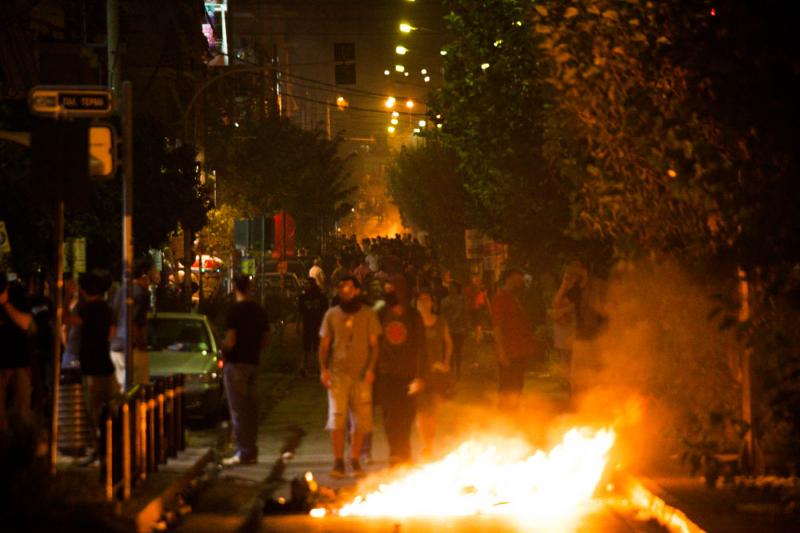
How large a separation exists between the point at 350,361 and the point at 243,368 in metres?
1.42

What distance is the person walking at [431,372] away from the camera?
14.1 metres

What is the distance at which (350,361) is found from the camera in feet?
44.3

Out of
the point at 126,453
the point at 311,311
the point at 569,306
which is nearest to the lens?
the point at 126,453

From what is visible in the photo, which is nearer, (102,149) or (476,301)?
(102,149)

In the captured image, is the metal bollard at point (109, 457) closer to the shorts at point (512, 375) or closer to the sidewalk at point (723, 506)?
the sidewalk at point (723, 506)

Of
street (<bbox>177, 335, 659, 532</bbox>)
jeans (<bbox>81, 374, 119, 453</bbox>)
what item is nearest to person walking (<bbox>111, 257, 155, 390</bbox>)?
jeans (<bbox>81, 374, 119, 453</bbox>)

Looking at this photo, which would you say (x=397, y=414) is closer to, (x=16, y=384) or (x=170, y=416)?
(x=170, y=416)

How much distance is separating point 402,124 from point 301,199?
3942 cm

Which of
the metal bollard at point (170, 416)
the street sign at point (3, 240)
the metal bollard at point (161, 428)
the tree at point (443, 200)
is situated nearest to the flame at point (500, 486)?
the metal bollard at point (161, 428)

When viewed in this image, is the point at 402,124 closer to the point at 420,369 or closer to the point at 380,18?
the point at 380,18

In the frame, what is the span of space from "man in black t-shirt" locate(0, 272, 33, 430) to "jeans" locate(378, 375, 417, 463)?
353 cm

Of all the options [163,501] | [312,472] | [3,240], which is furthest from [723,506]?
[3,240]

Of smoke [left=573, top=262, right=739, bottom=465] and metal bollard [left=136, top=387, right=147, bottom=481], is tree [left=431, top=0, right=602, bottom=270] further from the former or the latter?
metal bollard [left=136, top=387, right=147, bottom=481]

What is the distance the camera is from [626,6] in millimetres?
12195
